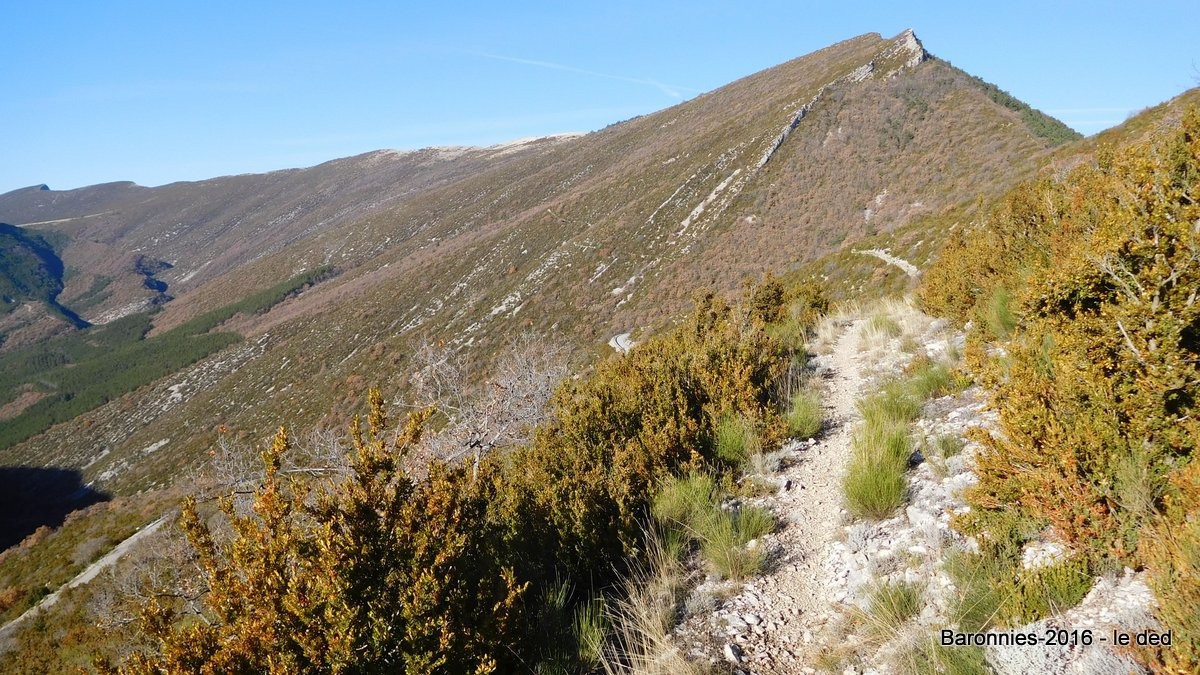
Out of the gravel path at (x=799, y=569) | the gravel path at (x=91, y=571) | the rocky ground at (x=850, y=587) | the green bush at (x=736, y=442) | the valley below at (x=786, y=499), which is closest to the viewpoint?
the rocky ground at (x=850, y=587)

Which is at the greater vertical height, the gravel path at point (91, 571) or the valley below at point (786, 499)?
the valley below at point (786, 499)

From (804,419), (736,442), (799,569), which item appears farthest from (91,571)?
(799,569)

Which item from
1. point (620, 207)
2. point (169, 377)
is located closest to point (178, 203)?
point (169, 377)

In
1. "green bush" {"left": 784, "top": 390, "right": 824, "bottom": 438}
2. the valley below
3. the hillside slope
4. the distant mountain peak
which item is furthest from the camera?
the distant mountain peak

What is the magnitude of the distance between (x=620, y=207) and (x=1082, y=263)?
41321 millimetres

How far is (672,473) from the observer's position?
4.56m

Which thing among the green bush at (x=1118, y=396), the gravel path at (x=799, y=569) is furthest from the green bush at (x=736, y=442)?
the green bush at (x=1118, y=396)

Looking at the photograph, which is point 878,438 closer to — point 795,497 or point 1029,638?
point 795,497

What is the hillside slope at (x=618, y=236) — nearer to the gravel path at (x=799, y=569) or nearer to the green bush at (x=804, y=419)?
the green bush at (x=804, y=419)

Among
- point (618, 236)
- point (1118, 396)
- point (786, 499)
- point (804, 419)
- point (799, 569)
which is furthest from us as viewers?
point (618, 236)

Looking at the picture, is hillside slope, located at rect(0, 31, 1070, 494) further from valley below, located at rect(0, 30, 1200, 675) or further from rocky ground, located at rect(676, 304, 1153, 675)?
rocky ground, located at rect(676, 304, 1153, 675)

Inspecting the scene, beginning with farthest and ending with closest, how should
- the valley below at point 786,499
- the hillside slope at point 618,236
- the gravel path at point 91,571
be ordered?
the hillside slope at point 618,236 < the gravel path at point 91,571 < the valley below at point 786,499

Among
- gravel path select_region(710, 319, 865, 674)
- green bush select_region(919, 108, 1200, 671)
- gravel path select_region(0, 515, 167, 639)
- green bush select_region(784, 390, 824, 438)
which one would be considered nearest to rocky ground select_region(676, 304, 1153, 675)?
gravel path select_region(710, 319, 865, 674)

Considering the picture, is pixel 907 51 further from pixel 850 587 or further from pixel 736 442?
pixel 850 587
